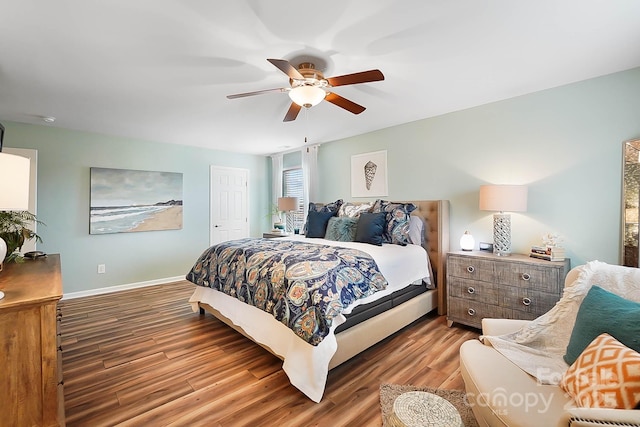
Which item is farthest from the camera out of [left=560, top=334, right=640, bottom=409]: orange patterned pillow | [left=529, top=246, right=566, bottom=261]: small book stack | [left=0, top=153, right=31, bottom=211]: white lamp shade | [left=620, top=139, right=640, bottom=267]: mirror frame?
[left=529, top=246, right=566, bottom=261]: small book stack

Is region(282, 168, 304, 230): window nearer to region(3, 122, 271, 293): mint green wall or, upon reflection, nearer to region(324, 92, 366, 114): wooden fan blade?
region(3, 122, 271, 293): mint green wall

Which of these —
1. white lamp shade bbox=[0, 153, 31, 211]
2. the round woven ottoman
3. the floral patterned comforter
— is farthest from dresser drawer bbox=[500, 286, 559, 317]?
white lamp shade bbox=[0, 153, 31, 211]

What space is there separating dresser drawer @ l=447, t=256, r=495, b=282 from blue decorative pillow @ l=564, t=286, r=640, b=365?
1.31 meters

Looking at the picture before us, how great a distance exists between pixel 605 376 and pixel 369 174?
3552mm

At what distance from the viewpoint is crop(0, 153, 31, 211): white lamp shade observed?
1350mm

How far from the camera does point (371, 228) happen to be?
325 cm

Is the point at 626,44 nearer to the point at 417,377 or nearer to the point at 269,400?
the point at 417,377

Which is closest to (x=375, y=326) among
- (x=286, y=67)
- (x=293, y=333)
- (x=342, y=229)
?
(x=293, y=333)

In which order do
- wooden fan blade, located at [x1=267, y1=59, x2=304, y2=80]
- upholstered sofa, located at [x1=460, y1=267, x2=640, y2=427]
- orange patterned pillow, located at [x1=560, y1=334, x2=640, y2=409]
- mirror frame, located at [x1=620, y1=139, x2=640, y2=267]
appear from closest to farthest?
upholstered sofa, located at [x1=460, y1=267, x2=640, y2=427] → orange patterned pillow, located at [x1=560, y1=334, x2=640, y2=409] → wooden fan blade, located at [x1=267, y1=59, x2=304, y2=80] → mirror frame, located at [x1=620, y1=139, x2=640, y2=267]

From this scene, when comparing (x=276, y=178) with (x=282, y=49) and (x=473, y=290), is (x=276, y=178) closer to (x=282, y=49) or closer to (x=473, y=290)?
(x=282, y=49)

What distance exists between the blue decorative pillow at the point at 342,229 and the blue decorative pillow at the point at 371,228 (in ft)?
0.45

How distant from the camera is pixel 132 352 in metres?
2.54

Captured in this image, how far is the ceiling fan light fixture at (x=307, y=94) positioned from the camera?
2.15 meters

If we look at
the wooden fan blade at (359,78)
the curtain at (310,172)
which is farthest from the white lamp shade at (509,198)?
the curtain at (310,172)
